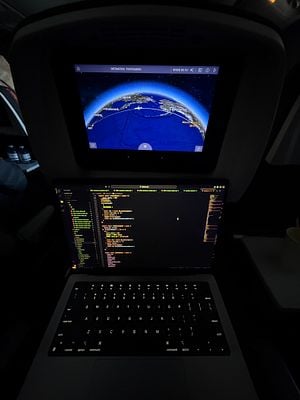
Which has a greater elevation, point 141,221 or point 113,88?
point 113,88

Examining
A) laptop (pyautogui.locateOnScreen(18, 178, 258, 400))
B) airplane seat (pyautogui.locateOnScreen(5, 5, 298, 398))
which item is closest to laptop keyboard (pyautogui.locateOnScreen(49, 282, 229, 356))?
laptop (pyautogui.locateOnScreen(18, 178, 258, 400))

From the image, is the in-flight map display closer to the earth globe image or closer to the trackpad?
the earth globe image

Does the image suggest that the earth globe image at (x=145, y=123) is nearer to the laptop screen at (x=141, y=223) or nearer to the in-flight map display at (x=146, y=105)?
the in-flight map display at (x=146, y=105)

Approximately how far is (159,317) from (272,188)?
0.65 metres

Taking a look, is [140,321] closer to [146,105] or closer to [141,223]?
[141,223]

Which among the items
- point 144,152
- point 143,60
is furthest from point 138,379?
point 143,60

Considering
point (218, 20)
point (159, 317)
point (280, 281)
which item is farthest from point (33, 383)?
point (218, 20)

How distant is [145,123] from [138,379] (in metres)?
0.61

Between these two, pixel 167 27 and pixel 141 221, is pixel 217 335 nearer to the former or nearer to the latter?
pixel 141 221

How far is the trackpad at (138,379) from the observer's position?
0.57m

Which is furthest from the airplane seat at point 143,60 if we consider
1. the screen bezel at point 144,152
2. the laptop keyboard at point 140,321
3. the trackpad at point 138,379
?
the trackpad at point 138,379

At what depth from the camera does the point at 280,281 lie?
2.44ft

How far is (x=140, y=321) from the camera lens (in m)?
0.69

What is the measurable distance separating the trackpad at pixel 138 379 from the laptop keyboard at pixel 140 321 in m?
0.02
